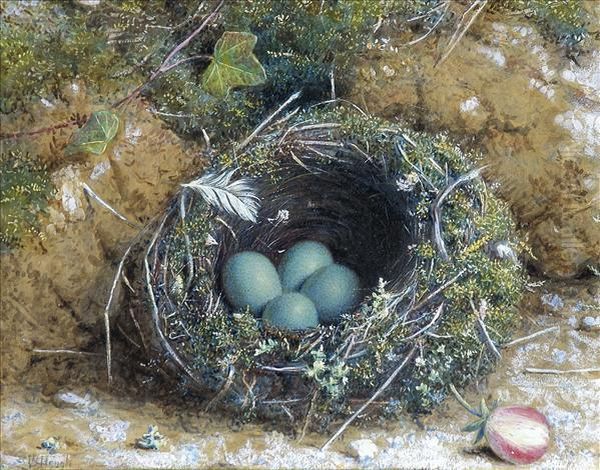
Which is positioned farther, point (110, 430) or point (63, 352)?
point (63, 352)

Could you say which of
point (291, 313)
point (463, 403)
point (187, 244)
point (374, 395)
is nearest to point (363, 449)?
point (374, 395)

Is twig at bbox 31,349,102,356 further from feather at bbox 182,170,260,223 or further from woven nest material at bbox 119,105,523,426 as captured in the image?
feather at bbox 182,170,260,223

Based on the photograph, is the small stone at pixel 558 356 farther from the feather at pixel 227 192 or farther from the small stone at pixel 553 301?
the feather at pixel 227 192

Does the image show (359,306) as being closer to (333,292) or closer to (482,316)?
(333,292)

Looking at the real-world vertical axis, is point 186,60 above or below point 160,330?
above

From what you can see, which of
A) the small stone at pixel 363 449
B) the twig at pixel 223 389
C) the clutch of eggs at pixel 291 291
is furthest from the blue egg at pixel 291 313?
the small stone at pixel 363 449
